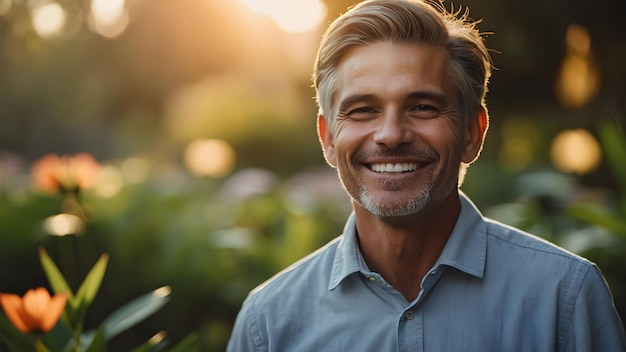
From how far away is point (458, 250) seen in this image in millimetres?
2180

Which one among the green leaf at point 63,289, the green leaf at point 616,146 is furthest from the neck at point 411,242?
the green leaf at point 616,146

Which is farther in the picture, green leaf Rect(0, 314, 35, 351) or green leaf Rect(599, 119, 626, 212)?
green leaf Rect(599, 119, 626, 212)

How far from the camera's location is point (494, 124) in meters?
10.6

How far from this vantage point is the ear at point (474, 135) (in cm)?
231

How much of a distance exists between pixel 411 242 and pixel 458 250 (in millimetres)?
138

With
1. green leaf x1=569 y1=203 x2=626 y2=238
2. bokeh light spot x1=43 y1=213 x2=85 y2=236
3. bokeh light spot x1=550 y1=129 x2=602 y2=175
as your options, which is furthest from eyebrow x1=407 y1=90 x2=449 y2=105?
bokeh light spot x1=550 y1=129 x2=602 y2=175

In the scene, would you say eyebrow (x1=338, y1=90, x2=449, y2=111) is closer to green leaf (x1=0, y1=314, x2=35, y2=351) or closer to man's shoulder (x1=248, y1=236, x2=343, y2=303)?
man's shoulder (x1=248, y1=236, x2=343, y2=303)

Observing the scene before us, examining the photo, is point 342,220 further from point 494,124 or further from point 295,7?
point 494,124

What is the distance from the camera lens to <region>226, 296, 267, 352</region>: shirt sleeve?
231 cm

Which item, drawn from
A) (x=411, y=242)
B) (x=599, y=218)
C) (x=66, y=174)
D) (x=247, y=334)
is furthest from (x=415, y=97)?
(x=66, y=174)

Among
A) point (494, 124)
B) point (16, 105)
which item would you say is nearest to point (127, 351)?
point (494, 124)

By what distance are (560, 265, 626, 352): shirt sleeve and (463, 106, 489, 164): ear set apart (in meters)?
0.49

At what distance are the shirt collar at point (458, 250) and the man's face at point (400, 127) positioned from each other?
0.42 ft

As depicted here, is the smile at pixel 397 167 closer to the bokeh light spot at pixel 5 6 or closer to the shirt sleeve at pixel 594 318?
the shirt sleeve at pixel 594 318
